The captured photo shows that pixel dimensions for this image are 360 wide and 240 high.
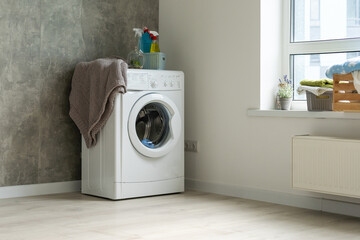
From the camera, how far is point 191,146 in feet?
14.2

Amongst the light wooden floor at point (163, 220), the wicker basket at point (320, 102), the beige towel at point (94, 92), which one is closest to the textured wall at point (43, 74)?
the beige towel at point (94, 92)

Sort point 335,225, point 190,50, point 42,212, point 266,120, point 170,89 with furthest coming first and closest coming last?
point 190,50
point 170,89
point 266,120
point 42,212
point 335,225

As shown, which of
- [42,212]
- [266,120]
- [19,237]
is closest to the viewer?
[19,237]

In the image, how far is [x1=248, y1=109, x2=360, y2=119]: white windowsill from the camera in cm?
325

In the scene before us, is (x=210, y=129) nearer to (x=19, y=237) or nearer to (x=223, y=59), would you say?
(x=223, y=59)

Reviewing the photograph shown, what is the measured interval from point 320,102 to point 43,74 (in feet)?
6.14

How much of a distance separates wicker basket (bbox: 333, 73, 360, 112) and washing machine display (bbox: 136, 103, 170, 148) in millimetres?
1248

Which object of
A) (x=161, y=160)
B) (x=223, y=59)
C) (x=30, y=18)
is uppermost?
(x=30, y=18)

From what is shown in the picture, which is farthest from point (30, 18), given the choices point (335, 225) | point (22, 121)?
point (335, 225)

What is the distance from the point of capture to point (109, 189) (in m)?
3.78

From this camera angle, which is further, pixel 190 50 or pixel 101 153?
pixel 190 50

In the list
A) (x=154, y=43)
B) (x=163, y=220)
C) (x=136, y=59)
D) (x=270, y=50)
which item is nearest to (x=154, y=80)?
(x=136, y=59)

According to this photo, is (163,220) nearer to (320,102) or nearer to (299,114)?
(299,114)

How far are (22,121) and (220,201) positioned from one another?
143 centimetres
